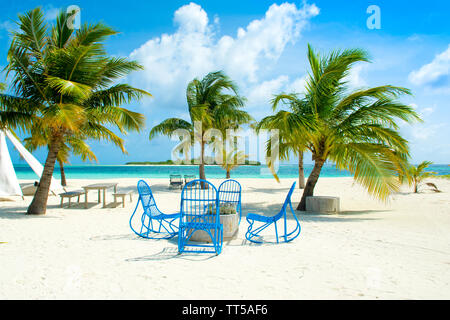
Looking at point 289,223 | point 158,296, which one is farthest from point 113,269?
point 289,223

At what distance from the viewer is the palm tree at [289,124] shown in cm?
782

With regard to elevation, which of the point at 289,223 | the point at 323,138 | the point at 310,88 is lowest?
the point at 289,223

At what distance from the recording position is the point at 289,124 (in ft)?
25.6

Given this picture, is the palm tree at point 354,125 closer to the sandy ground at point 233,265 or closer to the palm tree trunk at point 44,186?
the sandy ground at point 233,265

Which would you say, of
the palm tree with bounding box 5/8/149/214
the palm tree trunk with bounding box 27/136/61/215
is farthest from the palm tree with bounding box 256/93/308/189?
the palm tree trunk with bounding box 27/136/61/215

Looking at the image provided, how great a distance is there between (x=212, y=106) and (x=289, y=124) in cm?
1024

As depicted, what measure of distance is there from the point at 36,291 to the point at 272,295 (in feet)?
8.81

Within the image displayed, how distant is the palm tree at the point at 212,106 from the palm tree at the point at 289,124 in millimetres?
7249

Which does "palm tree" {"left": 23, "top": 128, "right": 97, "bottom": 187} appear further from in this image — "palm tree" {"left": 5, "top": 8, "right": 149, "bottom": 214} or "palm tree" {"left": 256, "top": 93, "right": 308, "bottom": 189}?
"palm tree" {"left": 256, "top": 93, "right": 308, "bottom": 189}

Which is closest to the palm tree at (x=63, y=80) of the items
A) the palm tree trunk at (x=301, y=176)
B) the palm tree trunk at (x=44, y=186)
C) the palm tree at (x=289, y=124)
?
the palm tree trunk at (x=44, y=186)

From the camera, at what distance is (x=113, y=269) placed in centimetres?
376

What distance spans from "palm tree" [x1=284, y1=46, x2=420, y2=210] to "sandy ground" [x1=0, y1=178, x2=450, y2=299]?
5.63 feet
